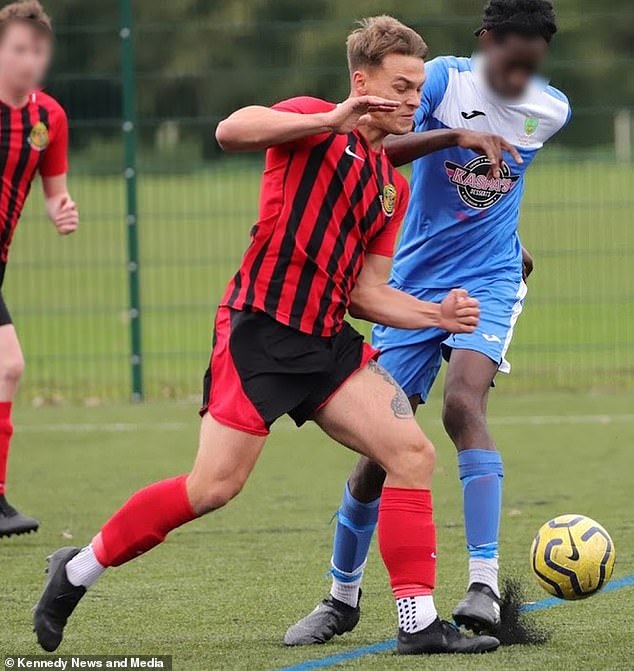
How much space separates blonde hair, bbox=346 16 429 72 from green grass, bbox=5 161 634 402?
301 inches

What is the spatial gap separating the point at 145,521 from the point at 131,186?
26.4 feet

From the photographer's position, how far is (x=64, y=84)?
12.7 meters

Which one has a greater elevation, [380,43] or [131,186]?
[380,43]

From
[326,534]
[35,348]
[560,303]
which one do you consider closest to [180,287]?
[35,348]

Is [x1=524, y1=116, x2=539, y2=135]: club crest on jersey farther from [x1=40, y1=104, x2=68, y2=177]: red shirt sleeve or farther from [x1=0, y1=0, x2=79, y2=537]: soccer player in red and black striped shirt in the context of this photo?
[x1=40, y1=104, x2=68, y2=177]: red shirt sleeve

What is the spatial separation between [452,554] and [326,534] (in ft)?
2.53

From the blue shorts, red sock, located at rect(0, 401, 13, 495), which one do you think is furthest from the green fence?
the blue shorts

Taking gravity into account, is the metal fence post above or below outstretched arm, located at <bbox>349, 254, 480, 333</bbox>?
below

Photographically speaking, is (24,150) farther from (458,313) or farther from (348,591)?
(458,313)

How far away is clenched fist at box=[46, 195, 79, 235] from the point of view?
755 cm

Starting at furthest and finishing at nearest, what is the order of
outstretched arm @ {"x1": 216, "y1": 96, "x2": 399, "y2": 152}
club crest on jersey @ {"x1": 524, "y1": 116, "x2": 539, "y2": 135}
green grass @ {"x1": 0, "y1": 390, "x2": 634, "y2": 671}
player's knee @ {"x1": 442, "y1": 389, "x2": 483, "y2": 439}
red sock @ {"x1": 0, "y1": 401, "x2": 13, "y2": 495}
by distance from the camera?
red sock @ {"x1": 0, "y1": 401, "x2": 13, "y2": 495}
club crest on jersey @ {"x1": 524, "y1": 116, "x2": 539, "y2": 135}
player's knee @ {"x1": 442, "y1": 389, "x2": 483, "y2": 439}
green grass @ {"x1": 0, "y1": 390, "x2": 634, "y2": 671}
outstretched arm @ {"x1": 216, "y1": 96, "x2": 399, "y2": 152}

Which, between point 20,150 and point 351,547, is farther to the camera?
point 20,150

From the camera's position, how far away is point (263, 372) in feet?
16.9

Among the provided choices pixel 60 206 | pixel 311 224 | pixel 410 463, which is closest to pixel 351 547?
pixel 410 463
